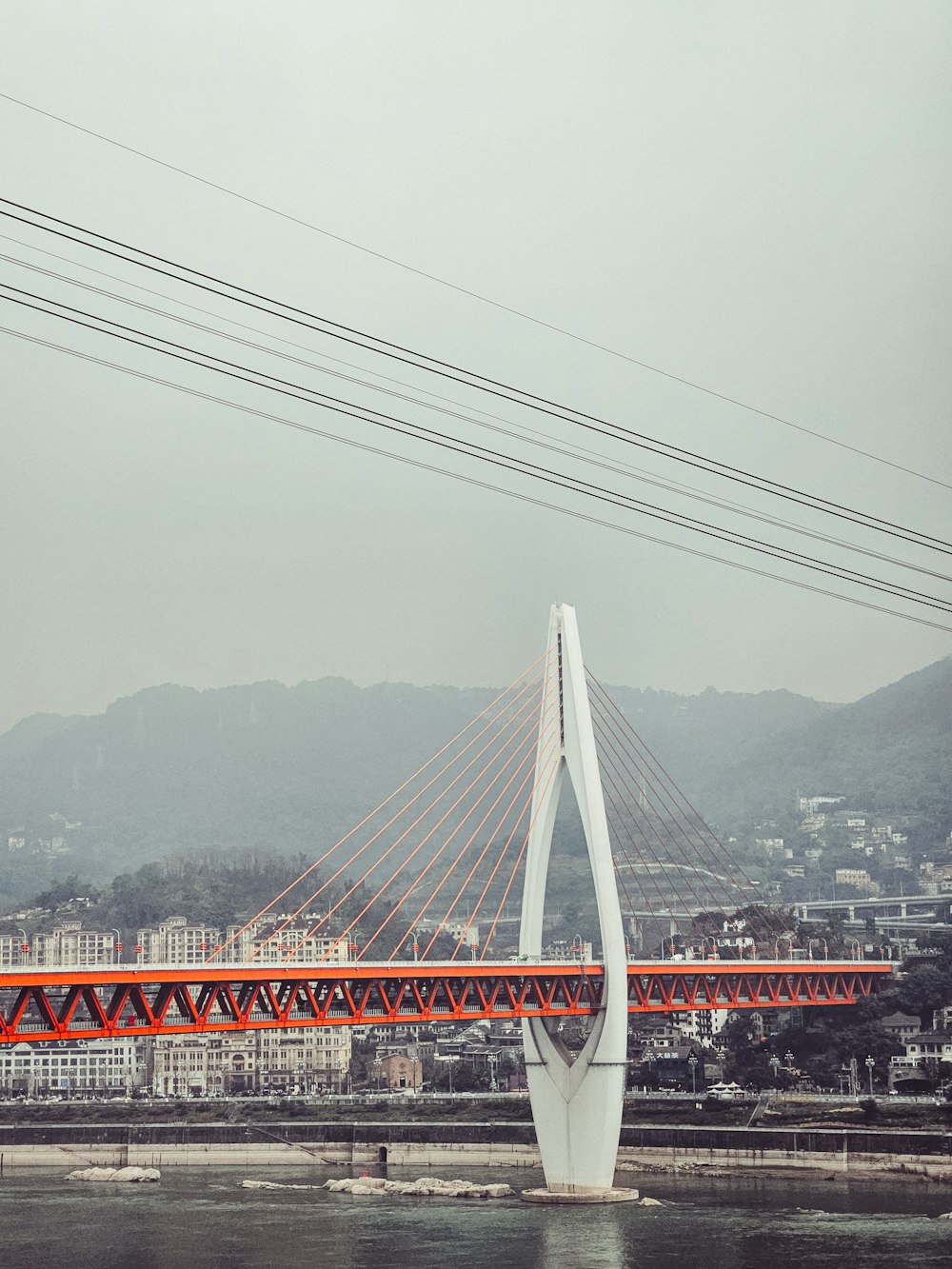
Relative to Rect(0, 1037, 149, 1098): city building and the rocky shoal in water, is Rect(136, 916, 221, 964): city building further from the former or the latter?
the rocky shoal in water

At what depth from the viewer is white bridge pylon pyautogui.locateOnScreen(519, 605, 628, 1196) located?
26.4m

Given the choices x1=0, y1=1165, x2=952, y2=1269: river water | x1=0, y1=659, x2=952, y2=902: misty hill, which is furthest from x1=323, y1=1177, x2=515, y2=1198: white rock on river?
x1=0, y1=659, x2=952, y2=902: misty hill

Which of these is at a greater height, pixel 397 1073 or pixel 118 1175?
pixel 397 1073

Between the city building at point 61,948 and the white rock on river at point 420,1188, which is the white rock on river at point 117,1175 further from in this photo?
the city building at point 61,948

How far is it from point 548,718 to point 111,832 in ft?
339

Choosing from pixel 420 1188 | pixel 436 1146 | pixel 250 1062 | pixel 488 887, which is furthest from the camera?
pixel 250 1062

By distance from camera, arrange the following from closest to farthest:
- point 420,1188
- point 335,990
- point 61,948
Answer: point 335,990 < point 420,1188 < point 61,948

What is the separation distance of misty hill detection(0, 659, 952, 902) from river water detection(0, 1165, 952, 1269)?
250ft

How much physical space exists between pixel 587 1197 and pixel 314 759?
374 feet

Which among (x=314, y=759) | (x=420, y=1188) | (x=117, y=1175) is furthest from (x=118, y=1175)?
(x=314, y=759)

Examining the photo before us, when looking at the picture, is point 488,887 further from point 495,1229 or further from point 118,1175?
point 495,1229

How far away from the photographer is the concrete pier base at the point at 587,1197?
2684 cm

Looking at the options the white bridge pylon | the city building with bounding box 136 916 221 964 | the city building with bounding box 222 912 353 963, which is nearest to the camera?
the white bridge pylon

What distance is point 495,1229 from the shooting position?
82.6ft
